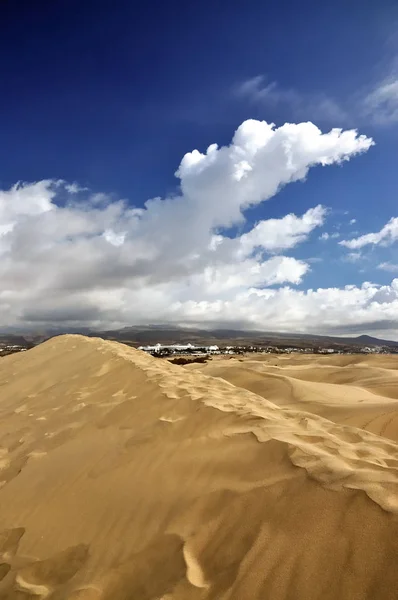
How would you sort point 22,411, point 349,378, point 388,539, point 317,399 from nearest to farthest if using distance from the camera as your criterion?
point 388,539 → point 22,411 → point 317,399 → point 349,378

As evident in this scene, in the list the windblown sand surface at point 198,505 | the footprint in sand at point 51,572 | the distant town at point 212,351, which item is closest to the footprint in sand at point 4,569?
the windblown sand surface at point 198,505

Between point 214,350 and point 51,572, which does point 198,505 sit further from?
point 214,350

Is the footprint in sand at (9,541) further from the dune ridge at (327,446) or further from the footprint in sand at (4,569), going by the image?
the dune ridge at (327,446)

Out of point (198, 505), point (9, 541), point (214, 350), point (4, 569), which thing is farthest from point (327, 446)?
point (214, 350)

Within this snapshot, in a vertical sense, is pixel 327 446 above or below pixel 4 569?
above

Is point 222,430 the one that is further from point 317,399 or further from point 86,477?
point 317,399

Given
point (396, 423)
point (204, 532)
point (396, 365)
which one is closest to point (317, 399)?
point (396, 423)
